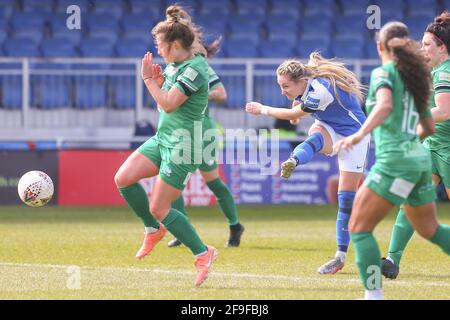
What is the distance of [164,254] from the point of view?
10938 mm

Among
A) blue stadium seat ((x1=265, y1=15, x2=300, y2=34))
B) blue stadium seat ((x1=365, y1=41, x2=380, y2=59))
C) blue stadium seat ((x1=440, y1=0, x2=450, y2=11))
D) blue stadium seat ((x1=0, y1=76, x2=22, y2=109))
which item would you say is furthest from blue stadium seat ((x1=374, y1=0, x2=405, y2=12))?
blue stadium seat ((x1=0, y1=76, x2=22, y2=109))

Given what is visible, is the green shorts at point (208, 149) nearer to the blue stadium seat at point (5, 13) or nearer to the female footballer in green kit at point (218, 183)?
the female footballer in green kit at point (218, 183)

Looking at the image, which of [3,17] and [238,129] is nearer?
A: [238,129]

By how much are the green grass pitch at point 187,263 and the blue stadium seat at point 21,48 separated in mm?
6070

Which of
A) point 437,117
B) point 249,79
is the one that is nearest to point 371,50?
point 249,79

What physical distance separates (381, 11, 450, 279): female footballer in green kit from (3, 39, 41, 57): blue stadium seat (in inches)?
512

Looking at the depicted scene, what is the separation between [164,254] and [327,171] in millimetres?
7274

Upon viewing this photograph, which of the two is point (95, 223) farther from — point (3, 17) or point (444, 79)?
point (3, 17)

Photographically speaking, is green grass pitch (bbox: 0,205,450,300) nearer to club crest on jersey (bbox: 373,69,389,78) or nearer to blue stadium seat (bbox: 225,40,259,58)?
club crest on jersey (bbox: 373,69,389,78)

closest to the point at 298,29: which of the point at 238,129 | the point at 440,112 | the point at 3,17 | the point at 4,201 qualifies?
the point at 238,129

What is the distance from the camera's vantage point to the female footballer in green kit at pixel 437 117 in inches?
350

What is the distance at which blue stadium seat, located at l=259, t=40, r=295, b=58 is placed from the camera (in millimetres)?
21703

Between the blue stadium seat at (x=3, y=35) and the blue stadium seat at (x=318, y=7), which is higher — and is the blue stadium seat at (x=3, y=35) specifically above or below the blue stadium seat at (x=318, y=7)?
below

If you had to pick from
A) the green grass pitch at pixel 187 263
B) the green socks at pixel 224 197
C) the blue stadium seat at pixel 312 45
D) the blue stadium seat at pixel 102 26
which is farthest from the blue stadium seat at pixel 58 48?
the green socks at pixel 224 197
